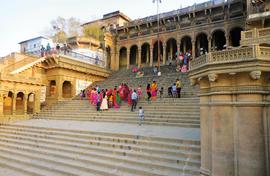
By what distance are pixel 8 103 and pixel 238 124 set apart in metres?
18.7

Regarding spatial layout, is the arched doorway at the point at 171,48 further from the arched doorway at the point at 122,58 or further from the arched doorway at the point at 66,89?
the arched doorway at the point at 66,89

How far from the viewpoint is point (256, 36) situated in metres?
15.3

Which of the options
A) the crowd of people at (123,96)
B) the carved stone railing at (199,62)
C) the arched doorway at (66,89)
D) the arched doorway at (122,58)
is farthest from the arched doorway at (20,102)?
the carved stone railing at (199,62)

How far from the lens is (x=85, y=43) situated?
145ft

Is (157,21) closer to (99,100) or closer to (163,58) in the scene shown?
(163,58)

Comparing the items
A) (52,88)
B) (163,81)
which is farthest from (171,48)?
(52,88)

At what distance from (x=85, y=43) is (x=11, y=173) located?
3760cm

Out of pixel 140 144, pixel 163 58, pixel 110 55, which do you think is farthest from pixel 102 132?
pixel 110 55

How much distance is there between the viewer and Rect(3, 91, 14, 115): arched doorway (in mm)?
18123

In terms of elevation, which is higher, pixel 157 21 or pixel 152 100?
pixel 157 21

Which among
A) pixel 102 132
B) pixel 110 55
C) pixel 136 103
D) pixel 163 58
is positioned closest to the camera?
pixel 102 132

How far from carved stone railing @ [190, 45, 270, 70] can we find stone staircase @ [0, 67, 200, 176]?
3.23m

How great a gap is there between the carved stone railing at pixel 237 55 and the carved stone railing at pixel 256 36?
11042 millimetres

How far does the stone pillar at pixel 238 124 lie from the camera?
5.23 metres
